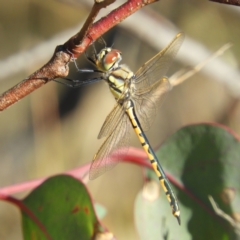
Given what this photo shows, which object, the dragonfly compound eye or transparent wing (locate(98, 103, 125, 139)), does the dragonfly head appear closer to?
the dragonfly compound eye

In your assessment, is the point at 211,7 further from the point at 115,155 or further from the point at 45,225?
the point at 45,225

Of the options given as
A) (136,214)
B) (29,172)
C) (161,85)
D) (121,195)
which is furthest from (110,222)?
(136,214)

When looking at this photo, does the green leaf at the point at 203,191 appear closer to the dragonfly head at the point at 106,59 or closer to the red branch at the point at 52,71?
the dragonfly head at the point at 106,59

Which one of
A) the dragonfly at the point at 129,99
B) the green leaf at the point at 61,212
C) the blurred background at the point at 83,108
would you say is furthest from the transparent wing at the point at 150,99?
the blurred background at the point at 83,108

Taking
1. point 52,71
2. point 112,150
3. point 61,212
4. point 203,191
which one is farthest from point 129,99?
point 52,71

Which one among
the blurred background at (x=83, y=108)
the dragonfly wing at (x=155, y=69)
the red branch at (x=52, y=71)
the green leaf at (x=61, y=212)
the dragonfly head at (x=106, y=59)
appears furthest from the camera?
the blurred background at (x=83, y=108)

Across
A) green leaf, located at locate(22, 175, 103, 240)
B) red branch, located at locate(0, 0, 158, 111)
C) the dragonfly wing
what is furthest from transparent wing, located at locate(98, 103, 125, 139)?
red branch, located at locate(0, 0, 158, 111)
